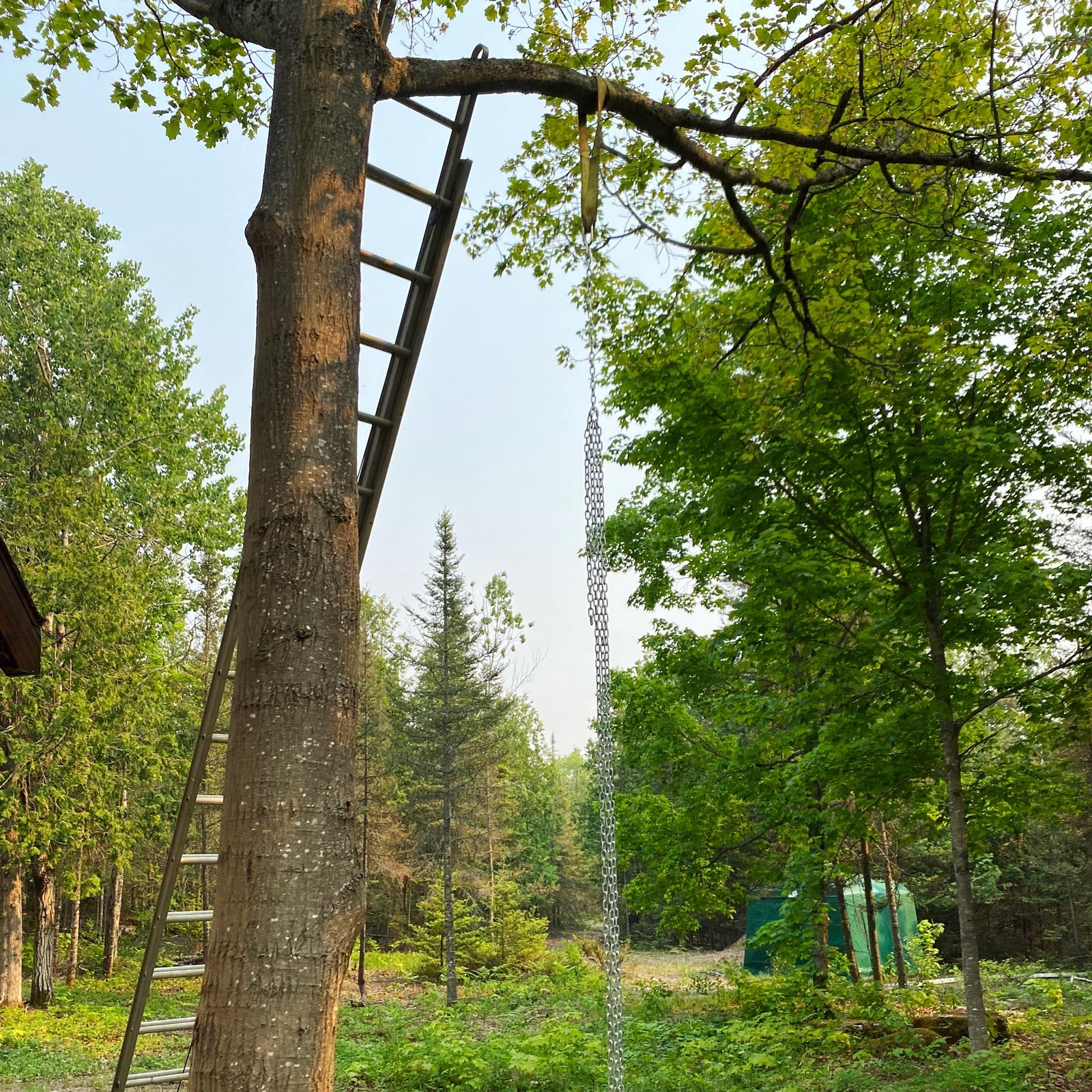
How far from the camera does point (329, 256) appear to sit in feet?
7.67

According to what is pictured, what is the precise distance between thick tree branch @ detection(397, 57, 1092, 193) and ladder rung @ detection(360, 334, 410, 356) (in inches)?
33.4

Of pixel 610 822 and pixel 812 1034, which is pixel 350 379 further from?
pixel 812 1034

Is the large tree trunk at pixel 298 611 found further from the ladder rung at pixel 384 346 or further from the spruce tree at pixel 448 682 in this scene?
the spruce tree at pixel 448 682

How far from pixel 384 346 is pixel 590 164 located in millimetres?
1037

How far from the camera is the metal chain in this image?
2.96m

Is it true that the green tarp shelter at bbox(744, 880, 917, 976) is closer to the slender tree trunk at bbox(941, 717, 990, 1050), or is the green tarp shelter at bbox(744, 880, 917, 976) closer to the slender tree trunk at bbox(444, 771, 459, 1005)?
the slender tree trunk at bbox(444, 771, 459, 1005)

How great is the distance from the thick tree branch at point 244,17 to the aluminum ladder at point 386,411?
672 mm

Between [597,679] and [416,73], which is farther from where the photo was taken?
[597,679]

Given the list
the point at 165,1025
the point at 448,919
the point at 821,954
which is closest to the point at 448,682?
the point at 448,919

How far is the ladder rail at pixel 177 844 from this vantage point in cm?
329

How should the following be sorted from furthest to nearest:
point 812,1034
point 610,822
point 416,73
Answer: point 812,1034 → point 610,822 → point 416,73

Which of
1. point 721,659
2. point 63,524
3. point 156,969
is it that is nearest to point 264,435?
point 156,969

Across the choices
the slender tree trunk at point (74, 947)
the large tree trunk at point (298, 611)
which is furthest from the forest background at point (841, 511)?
the slender tree trunk at point (74, 947)

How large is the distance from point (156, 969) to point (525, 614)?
1094 inches
